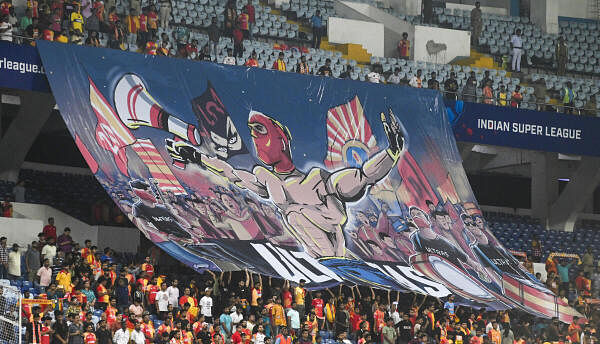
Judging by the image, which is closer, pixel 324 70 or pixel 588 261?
pixel 324 70

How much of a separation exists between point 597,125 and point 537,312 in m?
8.78

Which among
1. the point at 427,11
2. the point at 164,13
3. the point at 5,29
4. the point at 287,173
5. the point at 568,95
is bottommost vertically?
the point at 287,173

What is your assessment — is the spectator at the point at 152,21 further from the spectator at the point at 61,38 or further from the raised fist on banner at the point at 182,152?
the raised fist on banner at the point at 182,152

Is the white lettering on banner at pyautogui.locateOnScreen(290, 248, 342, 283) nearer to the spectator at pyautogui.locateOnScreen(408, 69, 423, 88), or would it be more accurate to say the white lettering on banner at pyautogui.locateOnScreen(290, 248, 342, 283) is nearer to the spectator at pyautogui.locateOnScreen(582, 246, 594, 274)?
the spectator at pyautogui.locateOnScreen(408, 69, 423, 88)

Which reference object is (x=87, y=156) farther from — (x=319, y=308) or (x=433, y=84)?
(x=433, y=84)

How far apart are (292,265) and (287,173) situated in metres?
3.41

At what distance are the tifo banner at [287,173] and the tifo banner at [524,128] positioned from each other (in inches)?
58.4

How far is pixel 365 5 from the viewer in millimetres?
36094

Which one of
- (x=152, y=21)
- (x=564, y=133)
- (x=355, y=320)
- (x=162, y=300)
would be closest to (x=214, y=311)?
(x=162, y=300)

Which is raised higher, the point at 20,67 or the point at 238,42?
the point at 238,42

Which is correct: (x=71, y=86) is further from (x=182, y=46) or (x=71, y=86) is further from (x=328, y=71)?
(x=328, y=71)

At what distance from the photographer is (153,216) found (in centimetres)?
2483

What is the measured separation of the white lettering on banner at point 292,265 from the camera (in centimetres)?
2409

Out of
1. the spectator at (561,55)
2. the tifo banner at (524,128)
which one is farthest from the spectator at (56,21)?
the spectator at (561,55)
